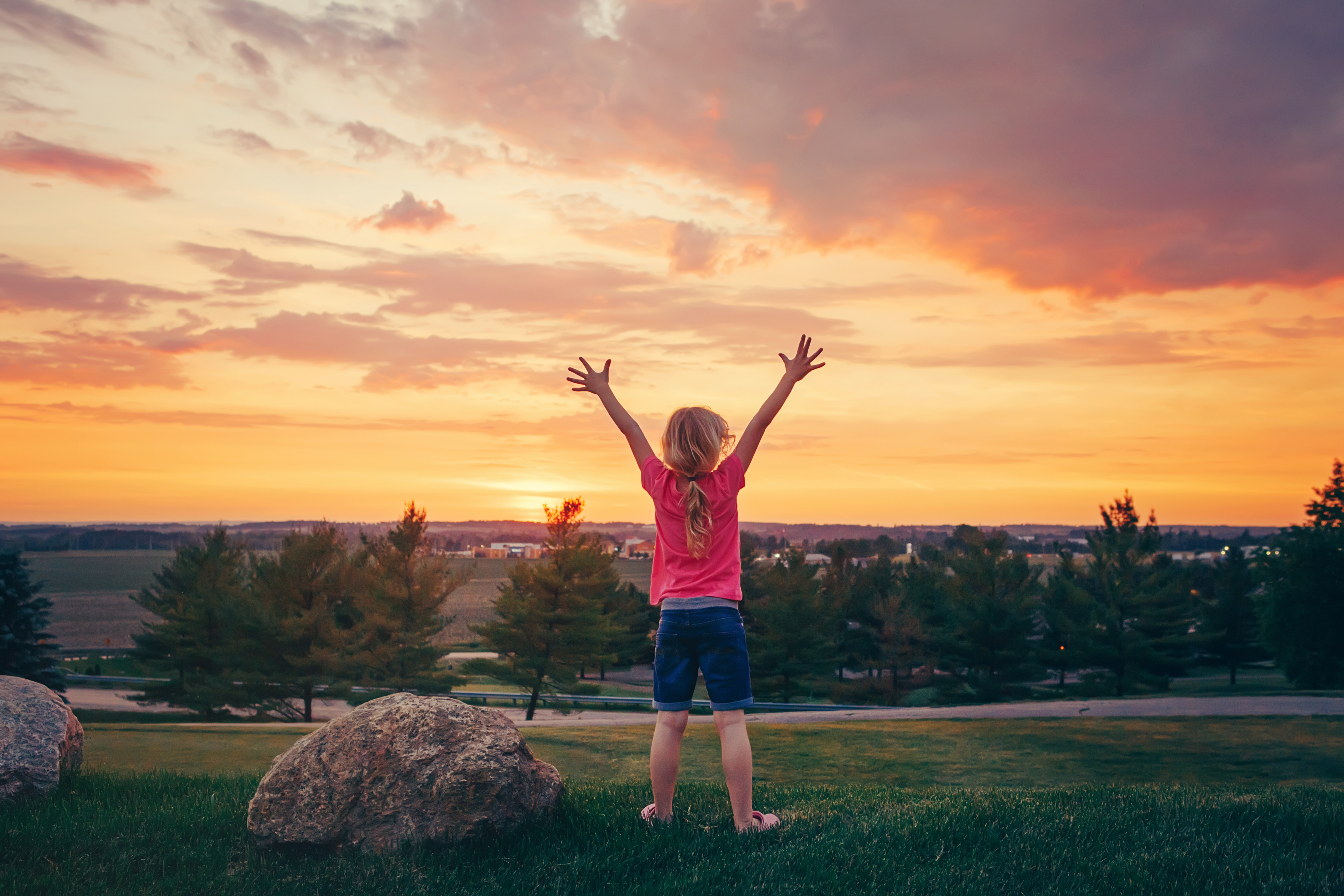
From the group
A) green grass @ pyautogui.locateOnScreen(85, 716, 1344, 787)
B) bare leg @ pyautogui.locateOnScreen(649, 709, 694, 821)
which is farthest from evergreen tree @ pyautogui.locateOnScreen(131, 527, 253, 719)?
bare leg @ pyautogui.locateOnScreen(649, 709, 694, 821)

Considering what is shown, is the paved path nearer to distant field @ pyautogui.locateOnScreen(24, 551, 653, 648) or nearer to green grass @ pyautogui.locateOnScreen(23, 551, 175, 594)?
distant field @ pyautogui.locateOnScreen(24, 551, 653, 648)

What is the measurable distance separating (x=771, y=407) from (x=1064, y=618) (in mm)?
35062

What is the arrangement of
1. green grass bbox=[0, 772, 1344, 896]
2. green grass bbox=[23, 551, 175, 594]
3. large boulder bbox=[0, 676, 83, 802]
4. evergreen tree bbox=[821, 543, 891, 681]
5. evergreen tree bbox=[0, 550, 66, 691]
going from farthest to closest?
green grass bbox=[23, 551, 175, 594], evergreen tree bbox=[821, 543, 891, 681], evergreen tree bbox=[0, 550, 66, 691], large boulder bbox=[0, 676, 83, 802], green grass bbox=[0, 772, 1344, 896]

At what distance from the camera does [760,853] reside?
432cm

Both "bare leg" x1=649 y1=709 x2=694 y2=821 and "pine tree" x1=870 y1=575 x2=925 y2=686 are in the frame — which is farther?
"pine tree" x1=870 y1=575 x2=925 y2=686

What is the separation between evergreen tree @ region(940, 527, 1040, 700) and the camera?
33375 millimetres

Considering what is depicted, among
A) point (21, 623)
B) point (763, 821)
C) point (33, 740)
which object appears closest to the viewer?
point (763, 821)

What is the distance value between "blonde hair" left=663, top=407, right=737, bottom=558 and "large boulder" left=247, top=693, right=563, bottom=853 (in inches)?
69.1

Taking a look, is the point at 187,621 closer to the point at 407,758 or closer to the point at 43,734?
the point at 43,734

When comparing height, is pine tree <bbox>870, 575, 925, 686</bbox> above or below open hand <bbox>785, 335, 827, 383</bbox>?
below

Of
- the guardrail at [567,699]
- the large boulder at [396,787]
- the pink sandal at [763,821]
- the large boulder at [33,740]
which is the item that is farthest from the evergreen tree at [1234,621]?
the large boulder at [33,740]

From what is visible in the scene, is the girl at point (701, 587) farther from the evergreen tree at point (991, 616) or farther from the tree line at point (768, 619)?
the evergreen tree at point (991, 616)

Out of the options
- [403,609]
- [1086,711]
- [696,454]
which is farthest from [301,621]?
[696,454]

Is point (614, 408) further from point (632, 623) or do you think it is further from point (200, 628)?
point (632, 623)
